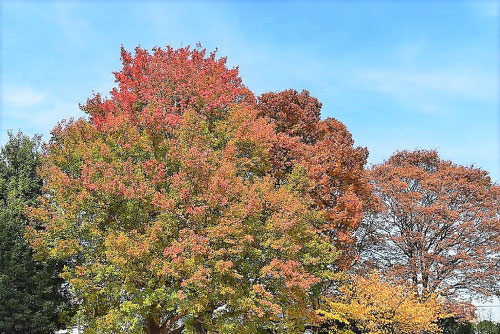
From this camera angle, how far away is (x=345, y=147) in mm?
24844

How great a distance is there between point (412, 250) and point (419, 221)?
2231mm

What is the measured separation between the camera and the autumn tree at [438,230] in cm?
3161

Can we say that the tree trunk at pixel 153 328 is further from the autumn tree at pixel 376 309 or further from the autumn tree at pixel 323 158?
the autumn tree at pixel 323 158

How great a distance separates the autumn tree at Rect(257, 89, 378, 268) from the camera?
23.4m

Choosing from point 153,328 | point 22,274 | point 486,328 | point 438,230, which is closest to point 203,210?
point 153,328

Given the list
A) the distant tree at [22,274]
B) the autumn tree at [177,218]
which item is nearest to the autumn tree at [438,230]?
the autumn tree at [177,218]

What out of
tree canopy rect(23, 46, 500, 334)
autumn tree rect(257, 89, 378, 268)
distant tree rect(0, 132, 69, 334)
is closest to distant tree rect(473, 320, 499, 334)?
tree canopy rect(23, 46, 500, 334)

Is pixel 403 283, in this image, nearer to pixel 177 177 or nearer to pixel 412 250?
pixel 412 250

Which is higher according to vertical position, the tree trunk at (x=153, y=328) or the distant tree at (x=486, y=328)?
the tree trunk at (x=153, y=328)

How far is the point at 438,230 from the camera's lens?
3238cm

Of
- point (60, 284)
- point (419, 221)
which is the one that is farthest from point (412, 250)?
point (60, 284)

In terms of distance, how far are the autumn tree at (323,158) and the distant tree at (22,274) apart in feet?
39.6

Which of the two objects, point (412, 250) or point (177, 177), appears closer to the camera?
point (177, 177)

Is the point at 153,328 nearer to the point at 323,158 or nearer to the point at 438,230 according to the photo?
the point at 323,158
